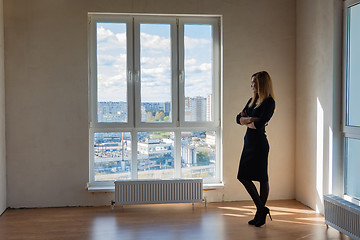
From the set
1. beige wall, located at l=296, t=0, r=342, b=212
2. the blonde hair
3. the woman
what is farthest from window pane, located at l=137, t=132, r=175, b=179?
beige wall, located at l=296, t=0, r=342, b=212

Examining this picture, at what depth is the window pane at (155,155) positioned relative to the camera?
209 inches

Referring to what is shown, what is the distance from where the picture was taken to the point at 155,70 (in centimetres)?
530

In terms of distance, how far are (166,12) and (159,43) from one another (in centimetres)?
41

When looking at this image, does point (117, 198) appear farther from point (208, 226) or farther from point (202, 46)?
point (202, 46)

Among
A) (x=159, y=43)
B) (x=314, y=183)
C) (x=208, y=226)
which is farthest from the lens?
(x=159, y=43)

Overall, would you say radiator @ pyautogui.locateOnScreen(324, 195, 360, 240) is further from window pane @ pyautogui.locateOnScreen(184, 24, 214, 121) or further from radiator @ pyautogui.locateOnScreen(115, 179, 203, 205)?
window pane @ pyautogui.locateOnScreen(184, 24, 214, 121)

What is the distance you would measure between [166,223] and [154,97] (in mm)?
1732

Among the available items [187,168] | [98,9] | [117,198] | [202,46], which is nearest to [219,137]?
[187,168]

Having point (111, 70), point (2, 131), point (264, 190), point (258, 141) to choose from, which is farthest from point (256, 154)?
point (2, 131)

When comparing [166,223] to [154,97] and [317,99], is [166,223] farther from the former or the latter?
[317,99]

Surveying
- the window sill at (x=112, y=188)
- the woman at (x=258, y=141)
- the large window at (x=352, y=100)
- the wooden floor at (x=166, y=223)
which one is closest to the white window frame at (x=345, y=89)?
the large window at (x=352, y=100)

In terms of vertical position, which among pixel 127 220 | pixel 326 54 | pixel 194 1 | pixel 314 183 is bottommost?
pixel 127 220

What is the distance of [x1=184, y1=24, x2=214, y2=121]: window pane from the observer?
5355 millimetres

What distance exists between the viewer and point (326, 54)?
15.0 ft
